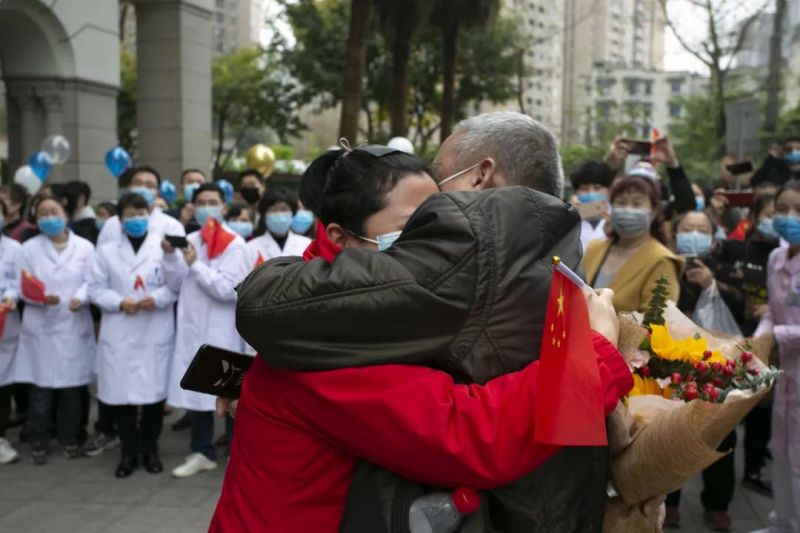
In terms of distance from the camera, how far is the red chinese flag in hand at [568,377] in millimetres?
1521

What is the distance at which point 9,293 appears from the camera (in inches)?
270

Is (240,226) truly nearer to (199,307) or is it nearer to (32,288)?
(199,307)

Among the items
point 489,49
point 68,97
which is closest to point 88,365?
point 68,97

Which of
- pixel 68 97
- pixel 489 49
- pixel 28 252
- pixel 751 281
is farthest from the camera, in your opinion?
pixel 489 49

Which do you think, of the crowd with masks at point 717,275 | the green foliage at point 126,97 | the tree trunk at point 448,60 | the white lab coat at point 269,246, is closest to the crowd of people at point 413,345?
the crowd with masks at point 717,275

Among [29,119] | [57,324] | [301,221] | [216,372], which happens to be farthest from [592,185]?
[29,119]

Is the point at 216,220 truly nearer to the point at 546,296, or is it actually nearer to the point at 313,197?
the point at 313,197

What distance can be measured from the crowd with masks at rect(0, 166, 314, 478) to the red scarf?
4.57m

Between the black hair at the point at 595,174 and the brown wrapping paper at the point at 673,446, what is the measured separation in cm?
556

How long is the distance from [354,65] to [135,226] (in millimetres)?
10444

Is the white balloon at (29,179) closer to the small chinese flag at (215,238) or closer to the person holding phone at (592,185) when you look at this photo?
the small chinese flag at (215,238)

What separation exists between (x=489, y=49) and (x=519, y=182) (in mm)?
33262

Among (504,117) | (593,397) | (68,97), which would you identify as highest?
(68,97)

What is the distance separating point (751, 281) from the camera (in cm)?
590
